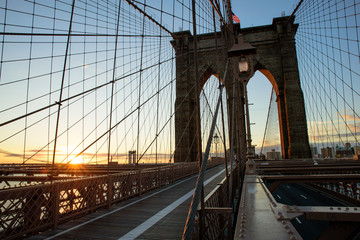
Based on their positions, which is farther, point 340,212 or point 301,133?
point 301,133

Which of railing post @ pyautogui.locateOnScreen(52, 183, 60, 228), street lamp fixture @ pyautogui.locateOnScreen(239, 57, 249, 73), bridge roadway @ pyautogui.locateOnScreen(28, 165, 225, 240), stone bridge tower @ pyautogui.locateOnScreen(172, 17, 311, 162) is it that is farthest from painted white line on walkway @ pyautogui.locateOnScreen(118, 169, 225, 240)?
stone bridge tower @ pyautogui.locateOnScreen(172, 17, 311, 162)

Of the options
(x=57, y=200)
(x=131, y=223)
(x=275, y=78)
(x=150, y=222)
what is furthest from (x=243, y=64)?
(x=275, y=78)

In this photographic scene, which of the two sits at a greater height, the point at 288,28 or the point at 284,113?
the point at 288,28

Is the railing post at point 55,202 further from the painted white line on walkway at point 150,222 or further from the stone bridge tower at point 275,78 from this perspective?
the stone bridge tower at point 275,78

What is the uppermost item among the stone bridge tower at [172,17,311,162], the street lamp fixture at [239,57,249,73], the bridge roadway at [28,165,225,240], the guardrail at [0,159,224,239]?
the stone bridge tower at [172,17,311,162]

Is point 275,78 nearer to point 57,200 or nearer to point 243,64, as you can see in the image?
point 243,64

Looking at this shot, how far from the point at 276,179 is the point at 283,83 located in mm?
21963

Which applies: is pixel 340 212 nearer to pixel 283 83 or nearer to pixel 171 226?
pixel 171 226

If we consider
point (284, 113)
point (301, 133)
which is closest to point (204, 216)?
point (301, 133)

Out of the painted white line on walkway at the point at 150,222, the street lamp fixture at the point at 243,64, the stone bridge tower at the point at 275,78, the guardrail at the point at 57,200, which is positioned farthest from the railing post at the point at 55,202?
the stone bridge tower at the point at 275,78

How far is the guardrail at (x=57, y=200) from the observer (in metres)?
3.75

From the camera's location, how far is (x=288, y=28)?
2589 cm

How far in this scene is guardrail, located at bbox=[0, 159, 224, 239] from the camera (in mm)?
3752

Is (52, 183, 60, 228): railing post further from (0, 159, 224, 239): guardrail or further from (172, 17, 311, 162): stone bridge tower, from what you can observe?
(172, 17, 311, 162): stone bridge tower
